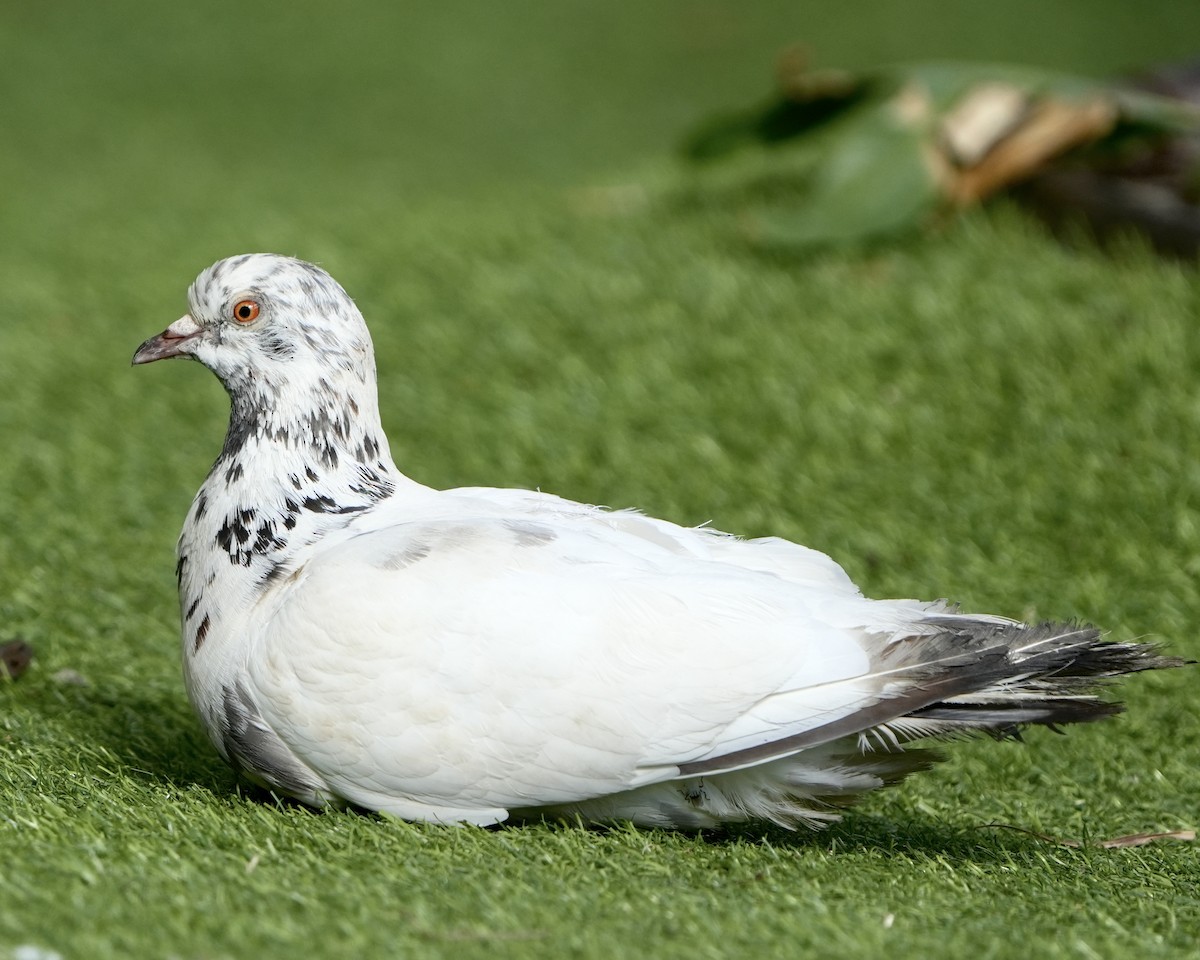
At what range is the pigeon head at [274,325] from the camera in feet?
9.23

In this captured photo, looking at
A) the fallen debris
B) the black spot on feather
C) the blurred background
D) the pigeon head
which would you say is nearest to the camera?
the black spot on feather

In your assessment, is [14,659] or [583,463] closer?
[14,659]

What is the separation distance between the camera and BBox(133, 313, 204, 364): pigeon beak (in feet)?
9.48

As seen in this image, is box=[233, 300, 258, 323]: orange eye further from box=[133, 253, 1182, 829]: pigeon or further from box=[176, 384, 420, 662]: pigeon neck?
box=[133, 253, 1182, 829]: pigeon

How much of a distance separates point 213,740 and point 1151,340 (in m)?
3.54

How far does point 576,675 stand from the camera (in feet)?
8.14

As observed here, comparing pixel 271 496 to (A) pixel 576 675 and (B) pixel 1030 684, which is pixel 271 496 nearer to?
(A) pixel 576 675

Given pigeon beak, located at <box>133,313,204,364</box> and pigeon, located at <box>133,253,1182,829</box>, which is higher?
pigeon beak, located at <box>133,313,204,364</box>

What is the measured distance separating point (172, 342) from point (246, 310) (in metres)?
0.19

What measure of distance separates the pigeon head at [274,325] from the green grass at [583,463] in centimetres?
79

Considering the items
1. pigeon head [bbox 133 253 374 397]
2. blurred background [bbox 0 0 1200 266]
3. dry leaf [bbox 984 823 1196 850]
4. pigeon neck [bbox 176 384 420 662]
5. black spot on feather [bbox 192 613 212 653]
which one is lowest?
dry leaf [bbox 984 823 1196 850]

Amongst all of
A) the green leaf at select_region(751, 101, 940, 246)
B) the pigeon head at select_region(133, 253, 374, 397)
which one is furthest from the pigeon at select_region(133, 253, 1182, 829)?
the green leaf at select_region(751, 101, 940, 246)

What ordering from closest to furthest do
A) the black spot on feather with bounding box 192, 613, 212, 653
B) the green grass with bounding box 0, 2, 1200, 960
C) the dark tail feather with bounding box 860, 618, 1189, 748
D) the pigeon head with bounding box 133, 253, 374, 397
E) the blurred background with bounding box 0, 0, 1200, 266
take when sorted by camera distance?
the green grass with bounding box 0, 2, 1200, 960 < the dark tail feather with bounding box 860, 618, 1189, 748 < the black spot on feather with bounding box 192, 613, 212, 653 < the pigeon head with bounding box 133, 253, 374, 397 < the blurred background with bounding box 0, 0, 1200, 266

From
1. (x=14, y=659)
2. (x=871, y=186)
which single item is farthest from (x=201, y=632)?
(x=871, y=186)
